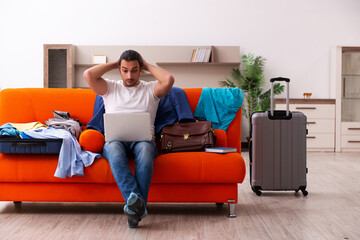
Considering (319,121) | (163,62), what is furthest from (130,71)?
(319,121)

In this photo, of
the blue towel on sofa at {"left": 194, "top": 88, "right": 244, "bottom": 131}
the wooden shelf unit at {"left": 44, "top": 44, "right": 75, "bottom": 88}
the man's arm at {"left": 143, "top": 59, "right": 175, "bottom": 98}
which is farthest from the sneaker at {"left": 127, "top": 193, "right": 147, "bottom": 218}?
the wooden shelf unit at {"left": 44, "top": 44, "right": 75, "bottom": 88}

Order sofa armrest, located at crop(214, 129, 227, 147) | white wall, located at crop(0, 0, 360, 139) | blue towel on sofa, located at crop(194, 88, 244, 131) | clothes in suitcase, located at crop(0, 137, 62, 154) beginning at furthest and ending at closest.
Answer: white wall, located at crop(0, 0, 360, 139) < blue towel on sofa, located at crop(194, 88, 244, 131) < sofa armrest, located at crop(214, 129, 227, 147) < clothes in suitcase, located at crop(0, 137, 62, 154)

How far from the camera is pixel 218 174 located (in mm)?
2590

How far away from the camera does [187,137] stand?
2.82m

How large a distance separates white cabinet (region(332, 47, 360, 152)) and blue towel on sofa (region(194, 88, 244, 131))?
13.4 ft

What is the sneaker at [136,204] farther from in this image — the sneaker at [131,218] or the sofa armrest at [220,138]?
the sofa armrest at [220,138]

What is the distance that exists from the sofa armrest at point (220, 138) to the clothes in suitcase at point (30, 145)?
1110mm

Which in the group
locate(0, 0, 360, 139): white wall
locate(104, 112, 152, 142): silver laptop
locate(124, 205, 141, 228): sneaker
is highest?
locate(0, 0, 360, 139): white wall

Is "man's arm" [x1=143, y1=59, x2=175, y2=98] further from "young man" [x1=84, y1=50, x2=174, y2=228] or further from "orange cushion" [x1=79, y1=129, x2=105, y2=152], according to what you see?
"orange cushion" [x1=79, y1=129, x2=105, y2=152]

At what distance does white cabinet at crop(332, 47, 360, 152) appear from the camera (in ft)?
22.1

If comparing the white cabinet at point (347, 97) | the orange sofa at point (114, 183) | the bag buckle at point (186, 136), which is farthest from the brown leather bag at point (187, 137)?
the white cabinet at point (347, 97)

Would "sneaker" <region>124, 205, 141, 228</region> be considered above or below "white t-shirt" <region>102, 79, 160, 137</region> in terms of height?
below

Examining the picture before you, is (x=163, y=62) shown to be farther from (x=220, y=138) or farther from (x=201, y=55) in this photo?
(x=220, y=138)

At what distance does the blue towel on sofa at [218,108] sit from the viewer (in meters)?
3.19
